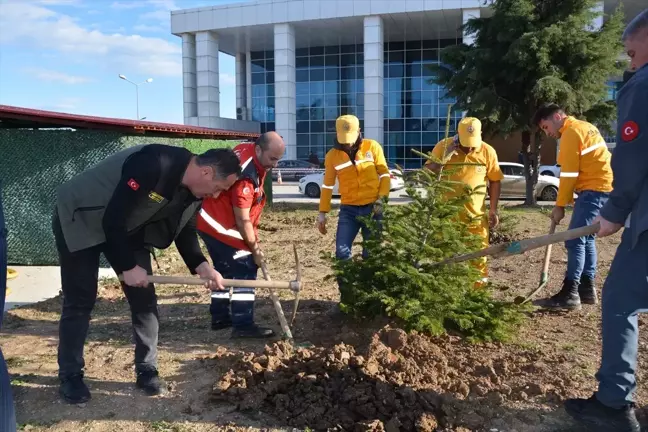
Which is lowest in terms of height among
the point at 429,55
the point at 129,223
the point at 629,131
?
the point at 129,223

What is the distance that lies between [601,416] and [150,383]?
2.70 m

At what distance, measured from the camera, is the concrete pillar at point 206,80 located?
128ft

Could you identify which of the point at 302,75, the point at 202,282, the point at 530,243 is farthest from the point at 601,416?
the point at 302,75

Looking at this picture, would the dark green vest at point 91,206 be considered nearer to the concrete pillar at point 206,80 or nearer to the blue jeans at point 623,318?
the blue jeans at point 623,318

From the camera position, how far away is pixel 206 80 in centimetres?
3922

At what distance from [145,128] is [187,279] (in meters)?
5.86

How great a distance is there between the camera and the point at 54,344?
15.6ft

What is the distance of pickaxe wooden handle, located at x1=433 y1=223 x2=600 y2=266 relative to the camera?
10.7 feet

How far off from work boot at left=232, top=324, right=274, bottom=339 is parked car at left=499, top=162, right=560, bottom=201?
16189 millimetres

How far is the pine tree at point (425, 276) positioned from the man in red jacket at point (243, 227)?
0.82 m

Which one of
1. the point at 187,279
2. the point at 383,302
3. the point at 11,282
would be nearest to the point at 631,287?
the point at 383,302

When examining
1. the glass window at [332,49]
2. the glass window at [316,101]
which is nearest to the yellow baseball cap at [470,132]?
the glass window at [316,101]

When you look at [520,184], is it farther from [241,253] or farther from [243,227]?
[243,227]

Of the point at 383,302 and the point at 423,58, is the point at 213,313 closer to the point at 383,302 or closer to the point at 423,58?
the point at 383,302
